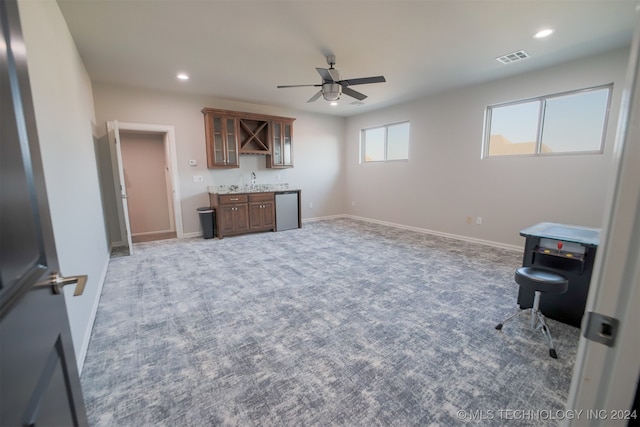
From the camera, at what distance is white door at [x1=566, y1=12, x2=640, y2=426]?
53cm

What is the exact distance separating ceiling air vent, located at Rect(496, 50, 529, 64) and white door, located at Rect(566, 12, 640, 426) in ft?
12.1

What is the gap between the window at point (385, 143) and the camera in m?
6.01

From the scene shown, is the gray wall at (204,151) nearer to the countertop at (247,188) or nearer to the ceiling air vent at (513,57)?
the countertop at (247,188)

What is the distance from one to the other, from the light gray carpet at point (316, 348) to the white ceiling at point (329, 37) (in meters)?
2.74

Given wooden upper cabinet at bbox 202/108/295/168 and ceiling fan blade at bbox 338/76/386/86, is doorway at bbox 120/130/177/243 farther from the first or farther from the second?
ceiling fan blade at bbox 338/76/386/86

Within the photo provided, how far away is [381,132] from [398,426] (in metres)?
6.12

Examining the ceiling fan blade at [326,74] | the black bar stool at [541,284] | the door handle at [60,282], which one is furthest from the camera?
the ceiling fan blade at [326,74]

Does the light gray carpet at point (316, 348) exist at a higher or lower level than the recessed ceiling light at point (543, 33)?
lower

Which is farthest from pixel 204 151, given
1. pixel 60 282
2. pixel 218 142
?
pixel 60 282

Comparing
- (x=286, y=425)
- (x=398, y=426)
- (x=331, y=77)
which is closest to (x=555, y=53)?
(x=331, y=77)

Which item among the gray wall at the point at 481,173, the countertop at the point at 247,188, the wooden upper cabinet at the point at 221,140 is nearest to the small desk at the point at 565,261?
the gray wall at the point at 481,173

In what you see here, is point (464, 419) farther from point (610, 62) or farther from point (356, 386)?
point (610, 62)

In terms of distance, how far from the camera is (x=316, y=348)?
1.97m

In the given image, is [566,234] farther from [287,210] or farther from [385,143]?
[287,210]
